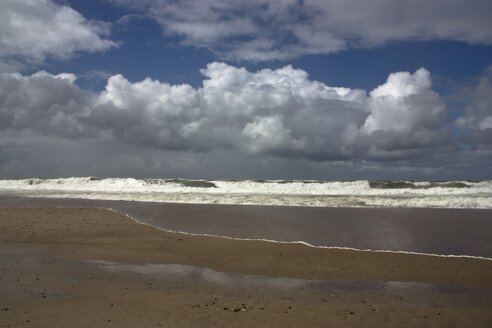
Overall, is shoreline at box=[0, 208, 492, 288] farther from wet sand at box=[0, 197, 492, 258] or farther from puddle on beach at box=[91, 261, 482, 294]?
wet sand at box=[0, 197, 492, 258]

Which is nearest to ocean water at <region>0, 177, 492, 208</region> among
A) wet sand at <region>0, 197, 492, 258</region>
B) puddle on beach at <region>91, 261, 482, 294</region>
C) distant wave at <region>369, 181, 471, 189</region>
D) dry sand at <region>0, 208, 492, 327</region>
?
distant wave at <region>369, 181, 471, 189</region>

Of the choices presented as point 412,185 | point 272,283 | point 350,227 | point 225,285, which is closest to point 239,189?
point 412,185

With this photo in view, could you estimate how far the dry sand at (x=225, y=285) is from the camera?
7.06m

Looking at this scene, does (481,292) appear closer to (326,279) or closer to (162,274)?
(326,279)

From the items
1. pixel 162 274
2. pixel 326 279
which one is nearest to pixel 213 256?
pixel 162 274

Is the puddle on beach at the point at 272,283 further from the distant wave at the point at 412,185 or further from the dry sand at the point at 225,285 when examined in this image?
the distant wave at the point at 412,185

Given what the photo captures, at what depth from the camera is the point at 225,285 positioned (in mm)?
9438

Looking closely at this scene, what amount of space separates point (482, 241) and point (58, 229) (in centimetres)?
1580

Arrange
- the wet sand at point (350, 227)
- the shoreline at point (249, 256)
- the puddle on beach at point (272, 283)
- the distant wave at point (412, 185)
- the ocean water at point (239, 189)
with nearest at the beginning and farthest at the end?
the puddle on beach at point (272, 283), the shoreline at point (249, 256), the wet sand at point (350, 227), the ocean water at point (239, 189), the distant wave at point (412, 185)

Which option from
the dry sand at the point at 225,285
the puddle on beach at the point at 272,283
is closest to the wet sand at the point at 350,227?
the dry sand at the point at 225,285

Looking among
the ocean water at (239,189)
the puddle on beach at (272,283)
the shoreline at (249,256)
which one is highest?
the ocean water at (239,189)

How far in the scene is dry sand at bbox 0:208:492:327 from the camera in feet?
23.2

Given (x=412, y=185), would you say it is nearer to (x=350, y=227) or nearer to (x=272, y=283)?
(x=350, y=227)

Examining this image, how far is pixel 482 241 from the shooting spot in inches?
585
